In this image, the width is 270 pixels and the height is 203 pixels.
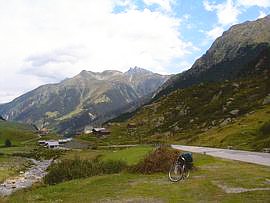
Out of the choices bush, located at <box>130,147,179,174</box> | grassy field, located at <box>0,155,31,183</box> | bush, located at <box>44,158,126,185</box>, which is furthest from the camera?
grassy field, located at <box>0,155,31,183</box>

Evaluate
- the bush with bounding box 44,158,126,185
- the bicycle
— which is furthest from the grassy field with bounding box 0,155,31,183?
the bicycle

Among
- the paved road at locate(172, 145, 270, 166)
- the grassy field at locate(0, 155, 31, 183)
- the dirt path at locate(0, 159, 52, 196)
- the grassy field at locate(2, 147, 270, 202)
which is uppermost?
the paved road at locate(172, 145, 270, 166)

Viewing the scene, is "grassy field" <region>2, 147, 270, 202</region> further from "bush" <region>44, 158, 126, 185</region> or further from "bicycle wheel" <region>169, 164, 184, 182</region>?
"bush" <region>44, 158, 126, 185</region>

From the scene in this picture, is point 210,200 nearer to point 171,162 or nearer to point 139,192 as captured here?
point 139,192

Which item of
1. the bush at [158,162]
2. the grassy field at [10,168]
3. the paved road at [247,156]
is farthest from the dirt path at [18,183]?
the paved road at [247,156]

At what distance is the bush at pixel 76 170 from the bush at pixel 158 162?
543cm

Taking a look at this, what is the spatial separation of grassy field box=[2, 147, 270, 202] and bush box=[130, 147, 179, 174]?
1401 mm

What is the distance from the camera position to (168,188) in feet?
95.5

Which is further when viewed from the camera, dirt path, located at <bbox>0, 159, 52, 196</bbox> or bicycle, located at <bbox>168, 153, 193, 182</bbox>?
dirt path, located at <bbox>0, 159, 52, 196</bbox>

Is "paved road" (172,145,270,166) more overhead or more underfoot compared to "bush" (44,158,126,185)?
more overhead

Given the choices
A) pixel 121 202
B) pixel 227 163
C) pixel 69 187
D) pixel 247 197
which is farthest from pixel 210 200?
pixel 227 163

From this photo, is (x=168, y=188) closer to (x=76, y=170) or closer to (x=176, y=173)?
(x=176, y=173)

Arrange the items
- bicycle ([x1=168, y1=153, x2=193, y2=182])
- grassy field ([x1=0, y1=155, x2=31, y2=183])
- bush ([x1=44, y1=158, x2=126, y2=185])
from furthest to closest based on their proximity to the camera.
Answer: grassy field ([x1=0, y1=155, x2=31, y2=183]) → bush ([x1=44, y1=158, x2=126, y2=185]) → bicycle ([x1=168, y1=153, x2=193, y2=182])

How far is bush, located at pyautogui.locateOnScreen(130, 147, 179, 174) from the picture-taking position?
3844cm
